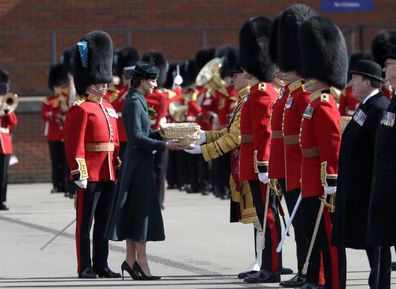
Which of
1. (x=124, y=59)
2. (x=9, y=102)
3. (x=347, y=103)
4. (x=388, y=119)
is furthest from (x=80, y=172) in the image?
(x=124, y=59)

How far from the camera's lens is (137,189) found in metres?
10.9

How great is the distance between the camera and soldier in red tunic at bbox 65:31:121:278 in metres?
11.1

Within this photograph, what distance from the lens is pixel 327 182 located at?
9.37 meters

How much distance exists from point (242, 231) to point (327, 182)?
5.10m

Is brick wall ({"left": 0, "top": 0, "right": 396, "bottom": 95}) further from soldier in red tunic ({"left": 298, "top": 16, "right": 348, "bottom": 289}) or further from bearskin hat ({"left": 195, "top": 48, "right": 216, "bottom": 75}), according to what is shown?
soldier in red tunic ({"left": 298, "top": 16, "right": 348, "bottom": 289})

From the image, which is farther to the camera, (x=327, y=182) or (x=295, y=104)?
(x=295, y=104)

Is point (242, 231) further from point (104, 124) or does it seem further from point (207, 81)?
point (207, 81)

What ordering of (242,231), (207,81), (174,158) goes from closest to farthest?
(242,231), (207,81), (174,158)

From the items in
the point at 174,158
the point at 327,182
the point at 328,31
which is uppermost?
the point at 328,31

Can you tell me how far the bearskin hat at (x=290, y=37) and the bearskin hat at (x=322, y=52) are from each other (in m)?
0.48

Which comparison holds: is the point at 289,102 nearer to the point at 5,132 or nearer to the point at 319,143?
the point at 319,143

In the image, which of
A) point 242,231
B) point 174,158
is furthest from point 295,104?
point 174,158

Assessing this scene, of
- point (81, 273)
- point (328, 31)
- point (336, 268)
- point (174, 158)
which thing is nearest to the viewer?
point (336, 268)

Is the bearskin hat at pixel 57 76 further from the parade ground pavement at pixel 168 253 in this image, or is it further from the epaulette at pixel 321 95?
the epaulette at pixel 321 95
